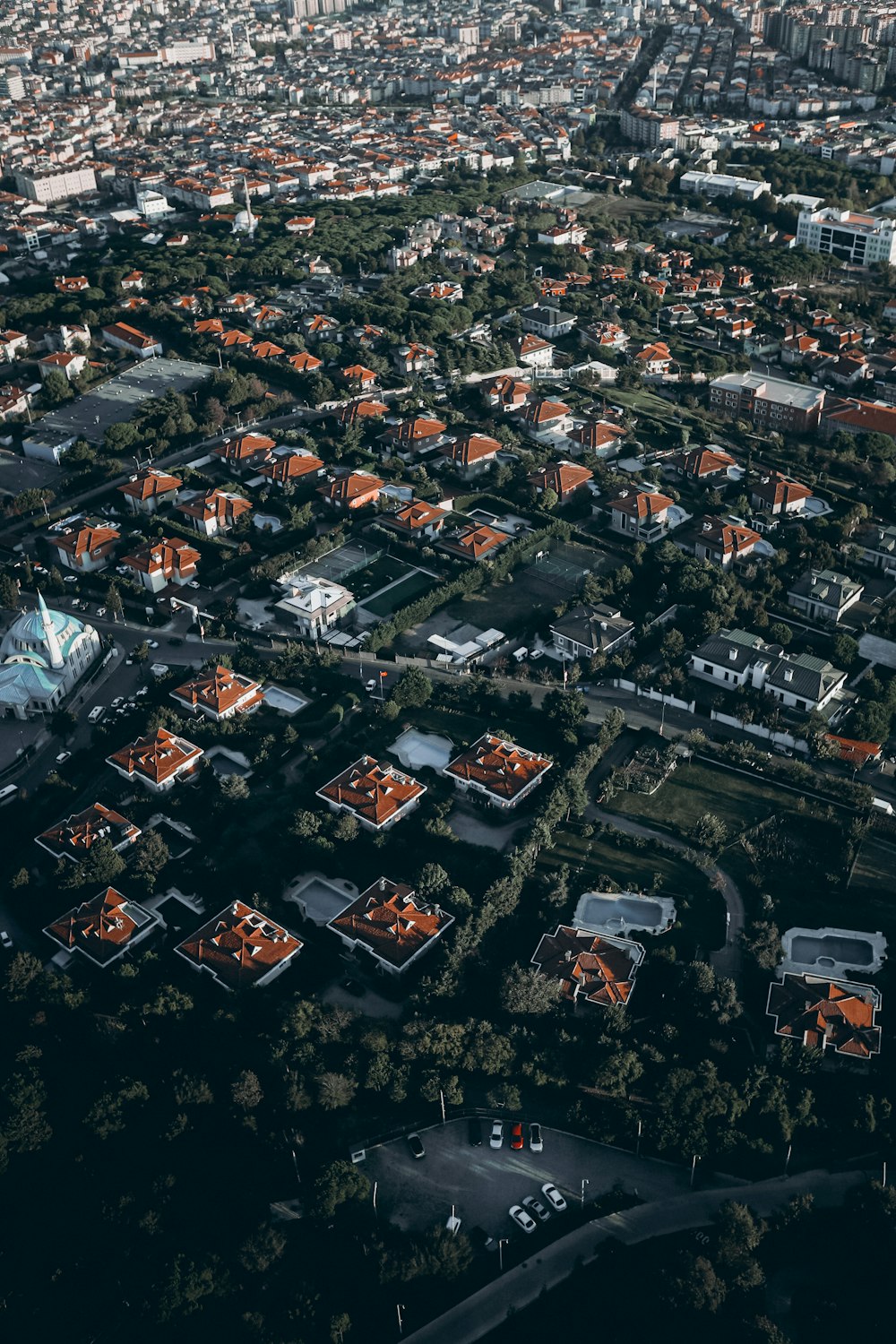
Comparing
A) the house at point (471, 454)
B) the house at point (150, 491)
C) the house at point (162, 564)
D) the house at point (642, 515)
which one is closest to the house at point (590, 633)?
the house at point (642, 515)

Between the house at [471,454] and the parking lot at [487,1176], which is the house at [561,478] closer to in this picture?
the house at [471,454]

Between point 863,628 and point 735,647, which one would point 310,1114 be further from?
point 863,628

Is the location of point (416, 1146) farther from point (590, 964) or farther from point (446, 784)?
point (446, 784)

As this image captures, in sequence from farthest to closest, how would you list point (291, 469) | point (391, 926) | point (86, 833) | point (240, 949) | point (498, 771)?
point (291, 469) < point (498, 771) < point (86, 833) < point (391, 926) < point (240, 949)

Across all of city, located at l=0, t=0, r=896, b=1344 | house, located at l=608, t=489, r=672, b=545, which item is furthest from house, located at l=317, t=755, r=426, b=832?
house, located at l=608, t=489, r=672, b=545

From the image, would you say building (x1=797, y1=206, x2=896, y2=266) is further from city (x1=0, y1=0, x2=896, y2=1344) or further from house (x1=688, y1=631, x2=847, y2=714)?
house (x1=688, y1=631, x2=847, y2=714)

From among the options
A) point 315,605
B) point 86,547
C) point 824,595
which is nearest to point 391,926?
point 315,605
